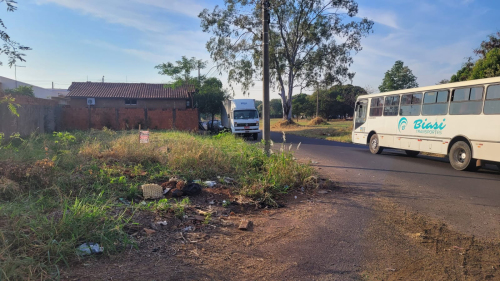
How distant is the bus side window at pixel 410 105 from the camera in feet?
41.4

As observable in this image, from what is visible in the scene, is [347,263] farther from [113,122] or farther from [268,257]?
[113,122]

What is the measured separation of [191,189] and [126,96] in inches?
1426

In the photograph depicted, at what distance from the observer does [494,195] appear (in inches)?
274

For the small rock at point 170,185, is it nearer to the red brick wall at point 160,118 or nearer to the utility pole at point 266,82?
the utility pole at point 266,82

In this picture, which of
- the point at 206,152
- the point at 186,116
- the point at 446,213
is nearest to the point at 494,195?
the point at 446,213

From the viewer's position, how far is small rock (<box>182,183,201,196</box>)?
626cm

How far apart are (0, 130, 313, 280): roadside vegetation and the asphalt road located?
2.04m

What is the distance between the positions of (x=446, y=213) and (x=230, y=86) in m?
30.2

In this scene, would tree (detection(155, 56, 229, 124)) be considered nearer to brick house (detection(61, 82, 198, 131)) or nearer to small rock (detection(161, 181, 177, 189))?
brick house (detection(61, 82, 198, 131))

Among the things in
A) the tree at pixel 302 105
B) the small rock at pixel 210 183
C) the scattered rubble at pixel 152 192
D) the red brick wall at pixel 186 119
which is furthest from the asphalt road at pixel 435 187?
the tree at pixel 302 105

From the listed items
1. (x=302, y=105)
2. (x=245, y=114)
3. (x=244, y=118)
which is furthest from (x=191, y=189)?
(x=302, y=105)

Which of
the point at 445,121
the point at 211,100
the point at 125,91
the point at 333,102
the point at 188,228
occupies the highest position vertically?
the point at 333,102

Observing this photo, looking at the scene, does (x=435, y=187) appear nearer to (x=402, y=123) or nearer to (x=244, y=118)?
(x=402, y=123)

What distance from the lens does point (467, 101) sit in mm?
10367
